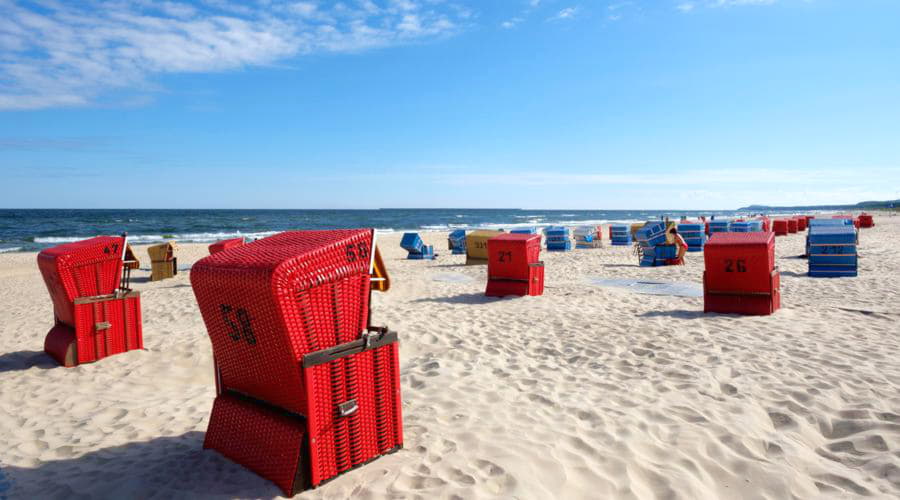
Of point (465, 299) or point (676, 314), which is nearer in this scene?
point (676, 314)

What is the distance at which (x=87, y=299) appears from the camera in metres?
5.98

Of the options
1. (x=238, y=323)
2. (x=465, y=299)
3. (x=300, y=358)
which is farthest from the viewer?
(x=465, y=299)

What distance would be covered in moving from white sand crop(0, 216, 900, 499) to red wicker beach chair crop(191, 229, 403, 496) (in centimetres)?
16

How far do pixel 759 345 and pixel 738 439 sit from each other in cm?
288

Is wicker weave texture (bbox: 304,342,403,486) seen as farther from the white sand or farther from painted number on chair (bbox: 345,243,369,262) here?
painted number on chair (bbox: 345,243,369,262)

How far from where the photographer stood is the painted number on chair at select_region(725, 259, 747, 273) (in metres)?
7.66

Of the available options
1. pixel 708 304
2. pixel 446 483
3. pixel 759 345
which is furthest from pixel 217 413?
pixel 708 304

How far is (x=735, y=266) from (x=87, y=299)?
8596 mm

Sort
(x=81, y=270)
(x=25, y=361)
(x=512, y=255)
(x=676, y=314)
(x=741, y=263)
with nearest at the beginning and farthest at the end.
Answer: (x=81, y=270)
(x=25, y=361)
(x=741, y=263)
(x=676, y=314)
(x=512, y=255)

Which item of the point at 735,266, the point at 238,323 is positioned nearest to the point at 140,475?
the point at 238,323

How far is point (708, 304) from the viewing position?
315 inches

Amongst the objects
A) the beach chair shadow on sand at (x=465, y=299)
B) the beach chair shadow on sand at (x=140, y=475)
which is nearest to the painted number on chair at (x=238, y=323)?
the beach chair shadow on sand at (x=140, y=475)

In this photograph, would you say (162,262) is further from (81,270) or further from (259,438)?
(259,438)

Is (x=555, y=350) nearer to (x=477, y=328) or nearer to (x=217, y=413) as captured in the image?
(x=477, y=328)
